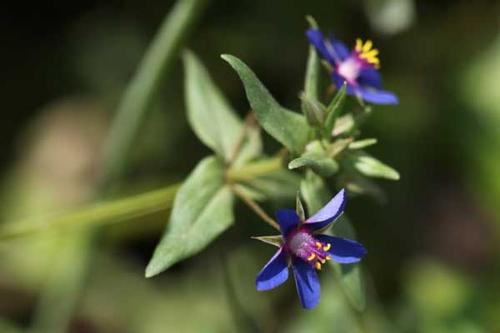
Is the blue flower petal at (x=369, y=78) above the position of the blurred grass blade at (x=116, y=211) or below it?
above

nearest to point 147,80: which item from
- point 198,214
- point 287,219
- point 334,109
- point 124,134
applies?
point 124,134

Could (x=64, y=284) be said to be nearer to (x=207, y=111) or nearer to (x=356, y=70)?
(x=207, y=111)

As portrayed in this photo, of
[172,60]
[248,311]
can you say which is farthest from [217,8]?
[248,311]

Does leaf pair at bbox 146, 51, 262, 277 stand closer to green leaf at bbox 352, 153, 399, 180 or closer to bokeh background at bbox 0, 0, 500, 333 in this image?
green leaf at bbox 352, 153, 399, 180

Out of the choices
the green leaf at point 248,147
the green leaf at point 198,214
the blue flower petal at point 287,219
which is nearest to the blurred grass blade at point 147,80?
the green leaf at point 248,147

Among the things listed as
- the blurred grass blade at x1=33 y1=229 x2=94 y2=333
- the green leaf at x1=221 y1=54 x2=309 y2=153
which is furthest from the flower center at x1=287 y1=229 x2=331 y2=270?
the blurred grass blade at x1=33 y1=229 x2=94 y2=333

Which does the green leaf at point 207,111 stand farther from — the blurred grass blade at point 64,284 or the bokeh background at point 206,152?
the blurred grass blade at point 64,284

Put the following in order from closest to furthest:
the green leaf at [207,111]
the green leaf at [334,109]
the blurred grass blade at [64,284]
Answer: the green leaf at [334,109]
the green leaf at [207,111]
the blurred grass blade at [64,284]
